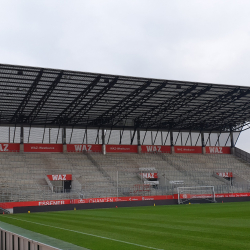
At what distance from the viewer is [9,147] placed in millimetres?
56031

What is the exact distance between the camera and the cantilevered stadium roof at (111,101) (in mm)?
39188

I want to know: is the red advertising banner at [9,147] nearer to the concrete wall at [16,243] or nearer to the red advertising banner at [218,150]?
the red advertising banner at [218,150]

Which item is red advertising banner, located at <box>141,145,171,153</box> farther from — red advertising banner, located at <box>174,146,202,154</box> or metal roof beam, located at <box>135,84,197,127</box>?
metal roof beam, located at <box>135,84,197,127</box>

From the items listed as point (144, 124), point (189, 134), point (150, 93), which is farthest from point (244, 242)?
point (189, 134)

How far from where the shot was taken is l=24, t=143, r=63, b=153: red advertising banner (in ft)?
188

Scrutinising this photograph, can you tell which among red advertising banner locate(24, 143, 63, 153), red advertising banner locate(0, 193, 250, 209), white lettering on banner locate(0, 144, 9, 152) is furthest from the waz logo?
white lettering on banner locate(0, 144, 9, 152)

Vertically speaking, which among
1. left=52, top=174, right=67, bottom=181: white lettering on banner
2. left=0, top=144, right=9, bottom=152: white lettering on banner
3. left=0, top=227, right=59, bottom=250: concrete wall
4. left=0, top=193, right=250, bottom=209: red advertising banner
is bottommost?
left=0, top=193, right=250, bottom=209: red advertising banner

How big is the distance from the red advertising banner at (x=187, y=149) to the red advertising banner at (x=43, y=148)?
22305mm

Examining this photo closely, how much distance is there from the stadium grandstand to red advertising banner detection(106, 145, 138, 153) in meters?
0.18

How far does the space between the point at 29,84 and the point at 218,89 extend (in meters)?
23.4

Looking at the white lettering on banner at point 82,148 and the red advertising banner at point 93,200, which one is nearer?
the red advertising banner at point 93,200

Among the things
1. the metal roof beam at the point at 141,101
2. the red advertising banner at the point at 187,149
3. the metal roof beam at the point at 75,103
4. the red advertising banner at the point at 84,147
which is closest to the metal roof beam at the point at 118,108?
the metal roof beam at the point at 141,101

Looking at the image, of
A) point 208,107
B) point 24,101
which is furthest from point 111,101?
point 208,107

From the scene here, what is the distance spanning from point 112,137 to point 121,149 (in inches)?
108
